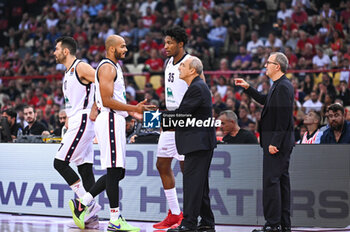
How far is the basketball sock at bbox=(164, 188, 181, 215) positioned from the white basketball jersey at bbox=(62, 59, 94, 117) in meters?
1.42

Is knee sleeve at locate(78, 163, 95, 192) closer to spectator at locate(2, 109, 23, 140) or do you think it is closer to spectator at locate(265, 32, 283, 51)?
spectator at locate(2, 109, 23, 140)

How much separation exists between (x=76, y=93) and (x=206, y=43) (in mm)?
9352

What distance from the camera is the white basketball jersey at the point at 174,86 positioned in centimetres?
662

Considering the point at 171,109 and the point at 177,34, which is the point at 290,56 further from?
the point at 171,109

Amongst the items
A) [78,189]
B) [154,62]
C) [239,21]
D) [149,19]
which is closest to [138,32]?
[149,19]

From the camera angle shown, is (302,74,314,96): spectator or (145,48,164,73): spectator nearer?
(302,74,314,96): spectator

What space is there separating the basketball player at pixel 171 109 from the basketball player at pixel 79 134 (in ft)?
2.88

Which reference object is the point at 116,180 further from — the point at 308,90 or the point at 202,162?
the point at 308,90

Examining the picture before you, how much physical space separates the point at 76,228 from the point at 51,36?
13.5m

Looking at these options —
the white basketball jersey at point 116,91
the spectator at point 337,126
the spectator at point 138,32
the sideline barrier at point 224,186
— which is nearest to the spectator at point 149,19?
the spectator at point 138,32

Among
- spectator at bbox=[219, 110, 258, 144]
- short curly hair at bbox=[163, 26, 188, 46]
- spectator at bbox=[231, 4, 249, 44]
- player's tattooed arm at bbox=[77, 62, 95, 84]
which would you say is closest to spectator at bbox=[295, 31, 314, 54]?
spectator at bbox=[231, 4, 249, 44]

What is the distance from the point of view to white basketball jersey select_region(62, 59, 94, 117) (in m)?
6.72

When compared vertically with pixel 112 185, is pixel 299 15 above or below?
above

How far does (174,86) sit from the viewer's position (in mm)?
6660
